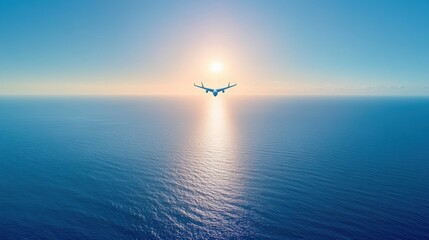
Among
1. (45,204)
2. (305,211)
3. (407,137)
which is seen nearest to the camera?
(305,211)

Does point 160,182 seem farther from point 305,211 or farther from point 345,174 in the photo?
point 345,174

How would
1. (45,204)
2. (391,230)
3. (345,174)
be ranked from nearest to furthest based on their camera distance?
(391,230) < (45,204) < (345,174)

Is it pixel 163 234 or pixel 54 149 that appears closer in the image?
pixel 163 234

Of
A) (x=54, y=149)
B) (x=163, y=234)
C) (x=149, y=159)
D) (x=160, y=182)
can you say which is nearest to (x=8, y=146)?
(x=54, y=149)

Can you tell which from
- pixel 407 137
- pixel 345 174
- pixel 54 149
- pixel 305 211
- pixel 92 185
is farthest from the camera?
pixel 407 137

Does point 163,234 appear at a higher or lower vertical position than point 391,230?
lower

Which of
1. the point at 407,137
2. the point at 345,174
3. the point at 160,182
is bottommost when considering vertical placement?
the point at 160,182

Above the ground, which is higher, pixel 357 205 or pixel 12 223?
pixel 357 205

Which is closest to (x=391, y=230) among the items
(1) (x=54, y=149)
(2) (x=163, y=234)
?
(2) (x=163, y=234)

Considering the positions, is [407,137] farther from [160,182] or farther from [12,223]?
[12,223]
